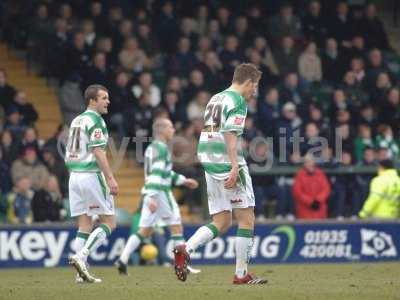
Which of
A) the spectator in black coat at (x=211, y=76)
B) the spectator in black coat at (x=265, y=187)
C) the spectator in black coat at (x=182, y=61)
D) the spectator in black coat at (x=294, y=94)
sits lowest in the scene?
the spectator in black coat at (x=265, y=187)

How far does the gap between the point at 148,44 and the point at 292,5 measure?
4.49 m

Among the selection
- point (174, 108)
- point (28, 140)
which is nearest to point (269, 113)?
point (174, 108)

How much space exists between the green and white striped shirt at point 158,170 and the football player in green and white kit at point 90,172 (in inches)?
116

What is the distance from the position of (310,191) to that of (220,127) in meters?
8.75

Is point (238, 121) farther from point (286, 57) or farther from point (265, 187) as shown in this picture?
point (286, 57)

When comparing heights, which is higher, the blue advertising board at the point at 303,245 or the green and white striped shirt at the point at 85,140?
the green and white striped shirt at the point at 85,140

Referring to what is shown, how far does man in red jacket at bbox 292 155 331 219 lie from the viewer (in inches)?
845

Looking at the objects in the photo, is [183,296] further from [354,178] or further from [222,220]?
[354,178]

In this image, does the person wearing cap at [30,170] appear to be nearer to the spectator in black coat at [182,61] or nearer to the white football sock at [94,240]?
the spectator in black coat at [182,61]

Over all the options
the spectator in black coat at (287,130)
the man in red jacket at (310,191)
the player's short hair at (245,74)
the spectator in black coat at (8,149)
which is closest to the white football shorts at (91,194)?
the player's short hair at (245,74)

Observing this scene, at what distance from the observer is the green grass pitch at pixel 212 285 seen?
1158 centimetres

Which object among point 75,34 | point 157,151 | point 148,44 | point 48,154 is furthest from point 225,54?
point 157,151

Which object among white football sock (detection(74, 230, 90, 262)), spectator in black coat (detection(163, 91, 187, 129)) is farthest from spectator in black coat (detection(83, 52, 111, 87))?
white football sock (detection(74, 230, 90, 262))

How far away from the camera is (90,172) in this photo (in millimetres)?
14523
